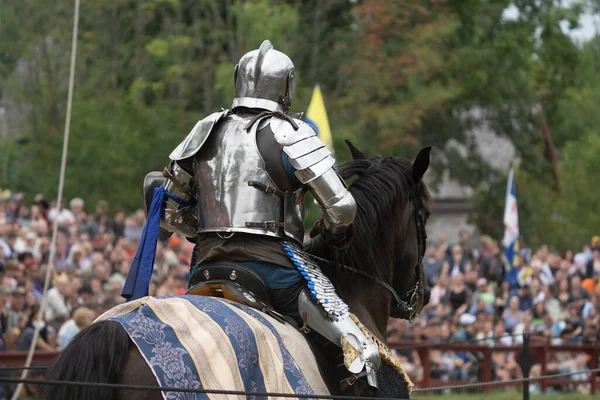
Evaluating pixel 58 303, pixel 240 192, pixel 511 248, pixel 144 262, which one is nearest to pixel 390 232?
pixel 240 192

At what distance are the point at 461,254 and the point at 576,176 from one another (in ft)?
54.9

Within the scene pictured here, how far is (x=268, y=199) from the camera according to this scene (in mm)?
5504

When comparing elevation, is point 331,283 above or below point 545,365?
above

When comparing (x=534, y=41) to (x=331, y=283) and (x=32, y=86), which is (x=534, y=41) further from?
(x=331, y=283)

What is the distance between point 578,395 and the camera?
567 inches

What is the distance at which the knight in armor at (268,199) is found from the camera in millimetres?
5422

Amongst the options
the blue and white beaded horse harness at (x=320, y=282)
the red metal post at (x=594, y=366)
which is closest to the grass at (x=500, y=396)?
the red metal post at (x=594, y=366)

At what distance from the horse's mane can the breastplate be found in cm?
50

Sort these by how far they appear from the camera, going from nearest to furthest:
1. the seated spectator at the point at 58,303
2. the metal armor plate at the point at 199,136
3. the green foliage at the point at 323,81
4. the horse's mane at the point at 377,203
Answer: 1. the metal armor plate at the point at 199,136
2. the horse's mane at the point at 377,203
3. the seated spectator at the point at 58,303
4. the green foliage at the point at 323,81

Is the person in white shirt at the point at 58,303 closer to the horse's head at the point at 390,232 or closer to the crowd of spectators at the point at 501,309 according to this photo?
the crowd of spectators at the point at 501,309

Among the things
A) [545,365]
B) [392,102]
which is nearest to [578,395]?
[545,365]

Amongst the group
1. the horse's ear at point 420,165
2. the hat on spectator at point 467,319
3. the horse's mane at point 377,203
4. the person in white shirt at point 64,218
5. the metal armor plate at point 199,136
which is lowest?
the hat on spectator at point 467,319

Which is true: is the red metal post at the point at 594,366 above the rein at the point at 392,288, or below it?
below

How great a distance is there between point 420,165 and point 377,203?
12.8 inches
